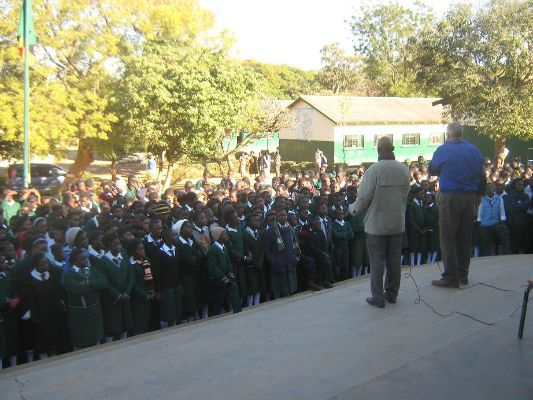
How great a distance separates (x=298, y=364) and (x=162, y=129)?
52.6 feet

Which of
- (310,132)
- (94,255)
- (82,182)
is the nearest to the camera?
(94,255)

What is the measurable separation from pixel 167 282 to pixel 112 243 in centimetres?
79

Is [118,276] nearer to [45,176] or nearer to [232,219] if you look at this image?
[232,219]

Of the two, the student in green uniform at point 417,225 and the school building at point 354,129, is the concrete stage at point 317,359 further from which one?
the school building at point 354,129

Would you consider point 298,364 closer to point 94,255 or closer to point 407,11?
point 94,255

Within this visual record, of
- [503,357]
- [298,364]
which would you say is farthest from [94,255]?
[503,357]

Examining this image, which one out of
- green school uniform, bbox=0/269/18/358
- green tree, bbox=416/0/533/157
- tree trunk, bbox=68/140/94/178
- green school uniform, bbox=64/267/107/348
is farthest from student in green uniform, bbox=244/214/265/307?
green tree, bbox=416/0/533/157

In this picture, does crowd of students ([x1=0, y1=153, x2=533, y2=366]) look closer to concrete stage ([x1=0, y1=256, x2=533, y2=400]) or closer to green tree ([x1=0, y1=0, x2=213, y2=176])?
concrete stage ([x1=0, y1=256, x2=533, y2=400])

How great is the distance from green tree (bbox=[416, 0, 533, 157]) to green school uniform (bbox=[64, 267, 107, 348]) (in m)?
17.7

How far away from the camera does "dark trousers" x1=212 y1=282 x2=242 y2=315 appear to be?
6.98 meters

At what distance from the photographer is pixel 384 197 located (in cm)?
547

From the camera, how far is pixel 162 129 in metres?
19.5

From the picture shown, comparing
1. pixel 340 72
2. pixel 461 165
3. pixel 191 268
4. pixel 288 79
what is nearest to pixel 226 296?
pixel 191 268

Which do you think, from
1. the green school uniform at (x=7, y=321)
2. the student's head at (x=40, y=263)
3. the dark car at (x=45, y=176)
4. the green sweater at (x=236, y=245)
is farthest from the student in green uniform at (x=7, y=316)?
the dark car at (x=45, y=176)
